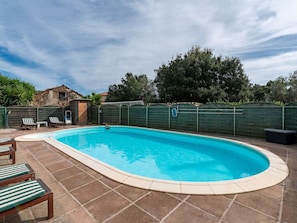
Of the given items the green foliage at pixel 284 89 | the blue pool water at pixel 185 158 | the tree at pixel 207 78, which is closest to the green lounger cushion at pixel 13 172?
the blue pool water at pixel 185 158

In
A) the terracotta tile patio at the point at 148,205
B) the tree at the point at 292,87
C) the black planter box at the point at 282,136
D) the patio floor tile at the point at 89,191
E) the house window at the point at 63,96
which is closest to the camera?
the terracotta tile patio at the point at 148,205

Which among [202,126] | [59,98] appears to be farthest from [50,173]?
[59,98]

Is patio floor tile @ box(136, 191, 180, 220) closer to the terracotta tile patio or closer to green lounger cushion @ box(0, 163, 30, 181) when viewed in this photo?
the terracotta tile patio

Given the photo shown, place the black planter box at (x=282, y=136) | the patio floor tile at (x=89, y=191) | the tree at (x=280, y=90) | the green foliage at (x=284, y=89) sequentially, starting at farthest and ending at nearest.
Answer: the tree at (x=280, y=90) < the green foliage at (x=284, y=89) < the black planter box at (x=282, y=136) < the patio floor tile at (x=89, y=191)

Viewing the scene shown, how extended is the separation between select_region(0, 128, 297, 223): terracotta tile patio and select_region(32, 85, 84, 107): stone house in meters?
23.9

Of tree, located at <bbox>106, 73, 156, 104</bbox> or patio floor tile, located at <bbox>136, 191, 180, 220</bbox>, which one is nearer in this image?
patio floor tile, located at <bbox>136, 191, 180, 220</bbox>

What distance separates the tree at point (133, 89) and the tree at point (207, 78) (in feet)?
30.9

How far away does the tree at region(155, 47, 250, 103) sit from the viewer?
2028 cm

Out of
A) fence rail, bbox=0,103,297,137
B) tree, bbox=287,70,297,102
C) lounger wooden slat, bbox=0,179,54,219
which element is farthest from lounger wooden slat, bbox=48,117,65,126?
tree, bbox=287,70,297,102

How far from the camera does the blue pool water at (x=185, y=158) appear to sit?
5004mm

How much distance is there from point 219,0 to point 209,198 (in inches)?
302

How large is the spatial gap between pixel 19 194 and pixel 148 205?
1713 mm

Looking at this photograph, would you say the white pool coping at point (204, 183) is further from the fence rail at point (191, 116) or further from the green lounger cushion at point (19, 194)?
the fence rail at point (191, 116)

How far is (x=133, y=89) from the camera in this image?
30.7 m
